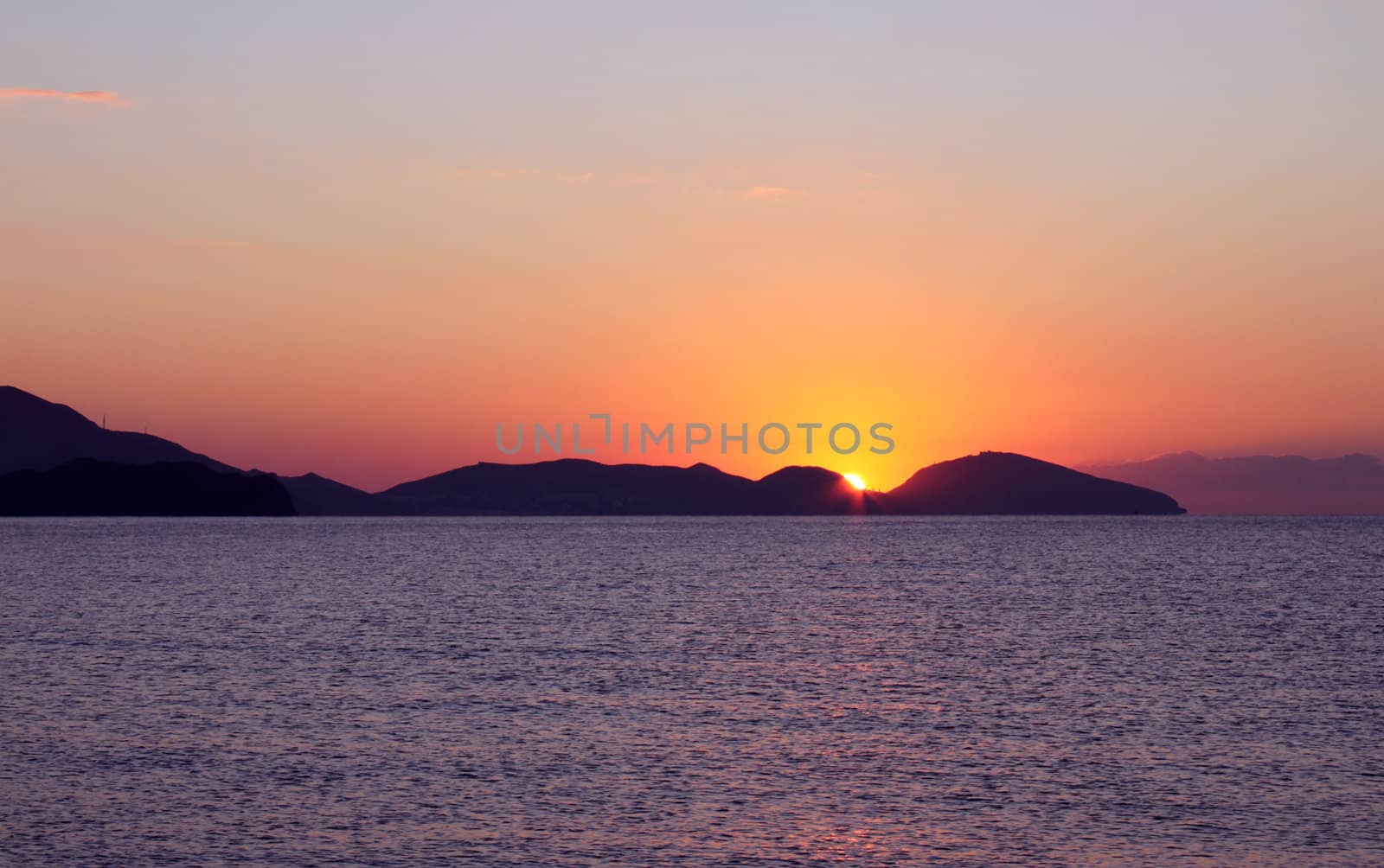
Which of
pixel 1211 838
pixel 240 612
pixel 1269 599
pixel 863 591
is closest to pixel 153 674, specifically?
pixel 240 612

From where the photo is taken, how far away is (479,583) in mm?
119125

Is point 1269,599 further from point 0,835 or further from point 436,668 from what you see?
point 0,835

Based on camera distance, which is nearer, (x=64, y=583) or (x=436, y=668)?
(x=436, y=668)

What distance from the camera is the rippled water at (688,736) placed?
27.8 metres

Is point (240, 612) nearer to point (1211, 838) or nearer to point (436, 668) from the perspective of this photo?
point (436, 668)

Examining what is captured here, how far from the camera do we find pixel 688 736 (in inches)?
1545

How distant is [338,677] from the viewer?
52.4 metres

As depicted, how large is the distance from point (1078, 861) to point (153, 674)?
38.3 metres

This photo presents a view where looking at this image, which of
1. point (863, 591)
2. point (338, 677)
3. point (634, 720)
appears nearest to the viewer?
point (634, 720)

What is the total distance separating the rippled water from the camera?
91.1 ft

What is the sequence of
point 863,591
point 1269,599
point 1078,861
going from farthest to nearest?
point 863,591
point 1269,599
point 1078,861

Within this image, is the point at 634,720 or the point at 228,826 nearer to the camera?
the point at 228,826

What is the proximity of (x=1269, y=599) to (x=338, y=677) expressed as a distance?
239ft

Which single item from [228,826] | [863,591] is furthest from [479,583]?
[228,826]
